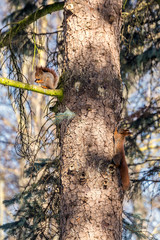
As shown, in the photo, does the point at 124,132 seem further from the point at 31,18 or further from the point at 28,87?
the point at 31,18

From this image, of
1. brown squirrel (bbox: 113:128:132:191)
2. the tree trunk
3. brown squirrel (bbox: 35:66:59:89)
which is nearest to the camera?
the tree trunk

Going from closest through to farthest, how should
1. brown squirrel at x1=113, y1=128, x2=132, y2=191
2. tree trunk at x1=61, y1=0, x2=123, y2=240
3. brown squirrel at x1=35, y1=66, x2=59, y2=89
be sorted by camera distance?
1. tree trunk at x1=61, y1=0, x2=123, y2=240
2. brown squirrel at x1=113, y1=128, x2=132, y2=191
3. brown squirrel at x1=35, y1=66, x2=59, y2=89

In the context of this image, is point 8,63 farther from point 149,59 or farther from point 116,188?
point 149,59

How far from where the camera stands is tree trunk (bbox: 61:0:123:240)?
1853mm

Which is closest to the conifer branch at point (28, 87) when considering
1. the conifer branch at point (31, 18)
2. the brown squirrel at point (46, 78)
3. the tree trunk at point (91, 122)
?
the tree trunk at point (91, 122)

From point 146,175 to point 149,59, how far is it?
63.0 inches

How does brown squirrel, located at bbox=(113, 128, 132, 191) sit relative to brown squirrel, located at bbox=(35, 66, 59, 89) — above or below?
below

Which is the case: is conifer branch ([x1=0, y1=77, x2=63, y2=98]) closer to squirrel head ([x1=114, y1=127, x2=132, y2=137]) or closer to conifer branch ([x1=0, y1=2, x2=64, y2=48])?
squirrel head ([x1=114, y1=127, x2=132, y2=137])

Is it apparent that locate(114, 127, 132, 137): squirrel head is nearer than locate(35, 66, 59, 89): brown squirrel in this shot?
Yes

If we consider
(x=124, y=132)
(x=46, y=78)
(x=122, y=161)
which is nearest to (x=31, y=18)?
(x=46, y=78)

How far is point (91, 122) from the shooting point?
6.56 feet

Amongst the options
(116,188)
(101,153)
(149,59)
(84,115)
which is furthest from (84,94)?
(149,59)

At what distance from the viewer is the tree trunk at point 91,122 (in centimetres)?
185

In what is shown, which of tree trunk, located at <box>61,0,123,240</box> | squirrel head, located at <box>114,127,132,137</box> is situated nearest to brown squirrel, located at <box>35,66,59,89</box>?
tree trunk, located at <box>61,0,123,240</box>
